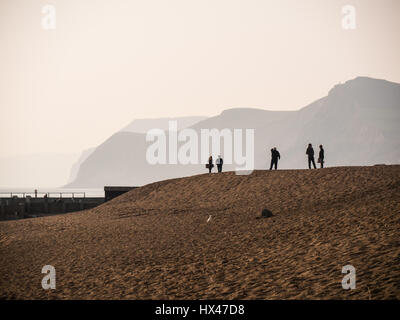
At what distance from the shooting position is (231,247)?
1764 centimetres

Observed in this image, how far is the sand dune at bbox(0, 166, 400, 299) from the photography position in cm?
1295

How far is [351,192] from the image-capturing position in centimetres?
2688

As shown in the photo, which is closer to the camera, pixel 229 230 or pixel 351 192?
pixel 229 230

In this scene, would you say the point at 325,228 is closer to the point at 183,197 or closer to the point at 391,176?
the point at 391,176

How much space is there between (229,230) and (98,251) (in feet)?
16.8

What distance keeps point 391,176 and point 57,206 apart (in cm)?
3635

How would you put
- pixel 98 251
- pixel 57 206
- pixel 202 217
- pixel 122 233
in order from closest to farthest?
pixel 98 251
pixel 122 233
pixel 202 217
pixel 57 206

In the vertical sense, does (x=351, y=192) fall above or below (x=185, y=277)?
above

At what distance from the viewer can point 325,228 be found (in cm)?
1788

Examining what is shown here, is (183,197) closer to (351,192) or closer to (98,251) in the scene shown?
(351,192)

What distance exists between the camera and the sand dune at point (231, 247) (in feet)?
42.5
